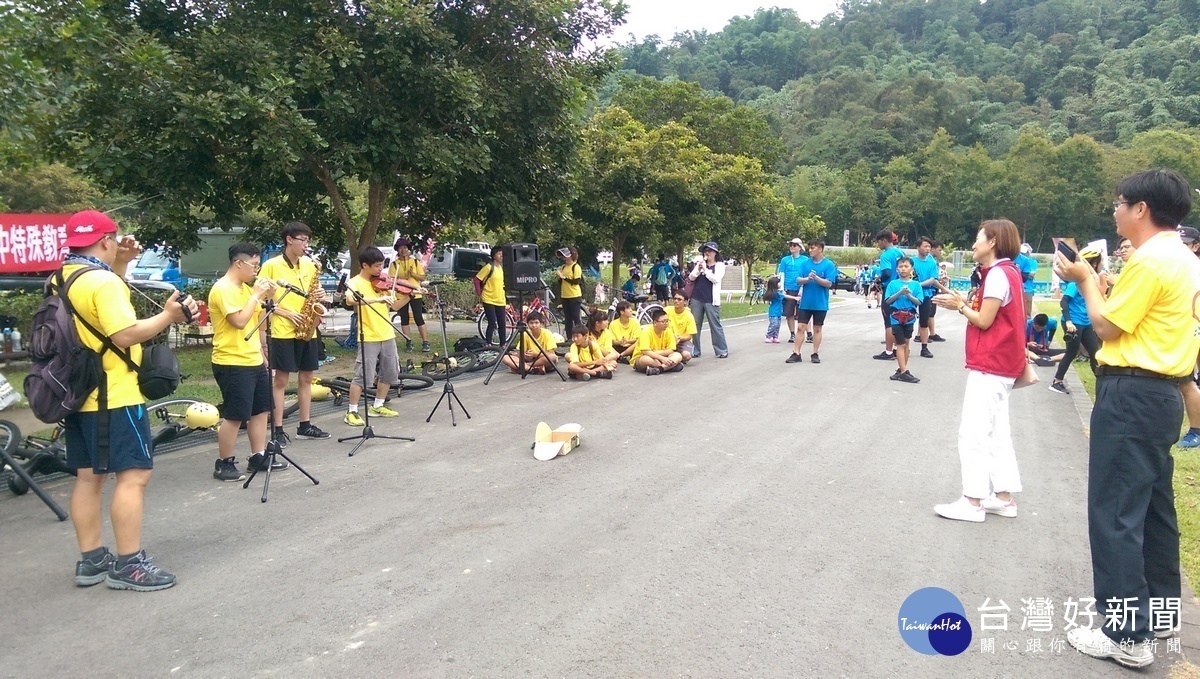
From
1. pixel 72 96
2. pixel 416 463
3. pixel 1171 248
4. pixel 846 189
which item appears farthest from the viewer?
pixel 846 189

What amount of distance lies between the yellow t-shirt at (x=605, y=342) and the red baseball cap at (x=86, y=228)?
7.61 meters

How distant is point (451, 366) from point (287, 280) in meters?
4.27

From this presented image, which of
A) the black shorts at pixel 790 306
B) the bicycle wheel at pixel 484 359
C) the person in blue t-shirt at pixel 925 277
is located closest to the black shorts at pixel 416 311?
the bicycle wheel at pixel 484 359

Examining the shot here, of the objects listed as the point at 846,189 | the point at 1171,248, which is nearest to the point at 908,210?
the point at 846,189

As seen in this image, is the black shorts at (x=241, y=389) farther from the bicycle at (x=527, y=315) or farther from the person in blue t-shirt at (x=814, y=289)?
the person in blue t-shirt at (x=814, y=289)

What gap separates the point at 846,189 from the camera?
7162cm

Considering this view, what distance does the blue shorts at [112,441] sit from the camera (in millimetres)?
4328

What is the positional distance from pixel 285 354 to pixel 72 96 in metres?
5.66

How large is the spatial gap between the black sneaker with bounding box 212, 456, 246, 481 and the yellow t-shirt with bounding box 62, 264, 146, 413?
2.18m

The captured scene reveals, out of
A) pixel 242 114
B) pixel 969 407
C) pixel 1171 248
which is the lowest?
pixel 969 407

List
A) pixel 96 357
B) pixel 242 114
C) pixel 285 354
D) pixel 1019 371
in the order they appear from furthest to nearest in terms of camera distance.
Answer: pixel 242 114
pixel 285 354
pixel 1019 371
pixel 96 357

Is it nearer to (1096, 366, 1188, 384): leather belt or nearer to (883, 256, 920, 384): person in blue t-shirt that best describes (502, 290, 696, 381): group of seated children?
(883, 256, 920, 384): person in blue t-shirt

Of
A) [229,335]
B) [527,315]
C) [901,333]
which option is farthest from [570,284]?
[229,335]

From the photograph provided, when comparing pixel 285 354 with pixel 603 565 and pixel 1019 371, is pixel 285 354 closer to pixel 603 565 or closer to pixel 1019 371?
pixel 603 565
